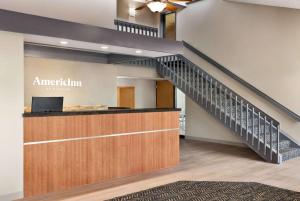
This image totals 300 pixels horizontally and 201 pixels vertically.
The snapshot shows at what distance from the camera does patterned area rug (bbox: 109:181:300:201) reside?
3.45 m

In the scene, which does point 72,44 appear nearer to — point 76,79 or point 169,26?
point 76,79

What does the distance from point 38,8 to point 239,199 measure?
269 inches

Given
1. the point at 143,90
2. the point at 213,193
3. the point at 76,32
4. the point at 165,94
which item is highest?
the point at 76,32

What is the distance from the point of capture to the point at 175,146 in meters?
5.91

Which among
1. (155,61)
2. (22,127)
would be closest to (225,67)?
(155,61)

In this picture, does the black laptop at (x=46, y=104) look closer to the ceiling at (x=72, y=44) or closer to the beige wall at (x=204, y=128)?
the ceiling at (x=72, y=44)

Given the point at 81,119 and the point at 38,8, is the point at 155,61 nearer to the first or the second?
Answer: the point at 38,8

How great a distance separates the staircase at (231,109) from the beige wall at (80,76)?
3.06 ft

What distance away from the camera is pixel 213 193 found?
3.77 m

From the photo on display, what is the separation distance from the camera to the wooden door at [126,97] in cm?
1162

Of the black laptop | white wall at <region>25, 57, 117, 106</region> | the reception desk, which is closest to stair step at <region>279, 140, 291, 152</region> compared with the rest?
the reception desk

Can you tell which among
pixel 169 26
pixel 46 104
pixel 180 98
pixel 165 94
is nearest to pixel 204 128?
pixel 180 98

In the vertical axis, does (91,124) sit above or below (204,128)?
above

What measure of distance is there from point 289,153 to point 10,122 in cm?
620
